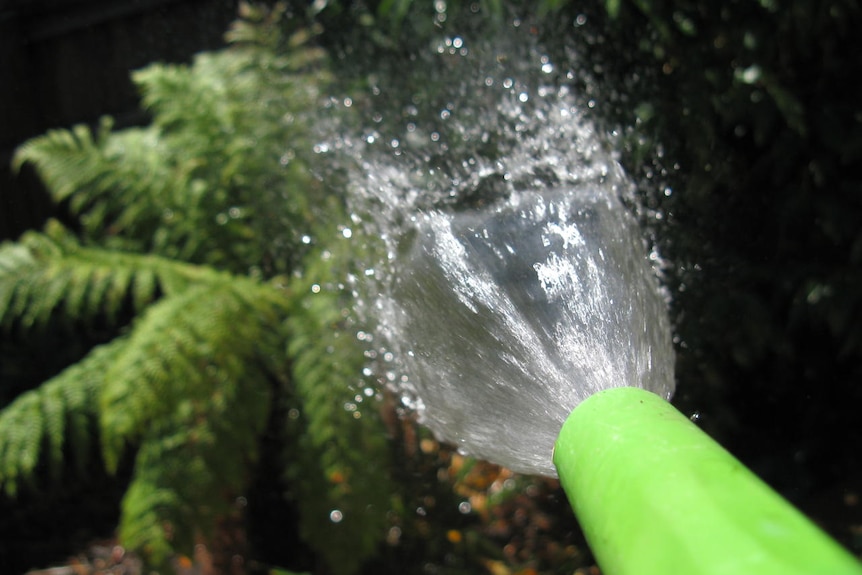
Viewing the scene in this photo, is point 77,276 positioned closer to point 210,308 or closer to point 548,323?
point 210,308

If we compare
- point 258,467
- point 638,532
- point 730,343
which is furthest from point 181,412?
point 638,532

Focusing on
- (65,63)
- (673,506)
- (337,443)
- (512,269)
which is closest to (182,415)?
(337,443)

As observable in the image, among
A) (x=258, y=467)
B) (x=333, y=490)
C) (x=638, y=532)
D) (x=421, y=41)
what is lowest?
(x=258, y=467)

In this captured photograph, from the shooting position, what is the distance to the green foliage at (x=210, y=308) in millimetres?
2064

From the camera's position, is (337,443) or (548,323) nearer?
(548,323)

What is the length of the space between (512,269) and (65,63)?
331 cm

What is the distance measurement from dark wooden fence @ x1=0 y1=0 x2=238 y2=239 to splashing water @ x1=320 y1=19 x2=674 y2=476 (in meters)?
1.90

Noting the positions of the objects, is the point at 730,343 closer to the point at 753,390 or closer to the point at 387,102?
the point at 753,390

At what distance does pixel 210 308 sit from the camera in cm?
214

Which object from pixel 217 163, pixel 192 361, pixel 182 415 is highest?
pixel 217 163

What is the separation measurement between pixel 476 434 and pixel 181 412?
1.17 m

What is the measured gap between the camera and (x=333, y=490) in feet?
7.11

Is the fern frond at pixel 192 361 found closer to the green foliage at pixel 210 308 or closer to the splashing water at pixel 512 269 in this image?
the green foliage at pixel 210 308

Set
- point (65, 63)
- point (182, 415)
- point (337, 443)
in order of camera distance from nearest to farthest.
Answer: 1. point (182, 415)
2. point (337, 443)
3. point (65, 63)
